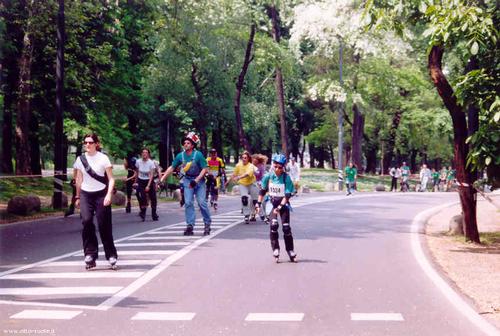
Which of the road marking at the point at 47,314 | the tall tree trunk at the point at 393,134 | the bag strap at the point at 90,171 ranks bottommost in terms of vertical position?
the road marking at the point at 47,314

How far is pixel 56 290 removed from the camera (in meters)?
9.09

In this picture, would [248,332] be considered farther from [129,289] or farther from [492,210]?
[492,210]

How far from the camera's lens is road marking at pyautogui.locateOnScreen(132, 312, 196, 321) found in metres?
7.55

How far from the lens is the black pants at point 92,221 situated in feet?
34.9

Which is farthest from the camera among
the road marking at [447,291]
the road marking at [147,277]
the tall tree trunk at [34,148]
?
the tall tree trunk at [34,148]

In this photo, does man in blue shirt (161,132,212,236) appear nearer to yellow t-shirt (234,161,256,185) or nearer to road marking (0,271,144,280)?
yellow t-shirt (234,161,256,185)

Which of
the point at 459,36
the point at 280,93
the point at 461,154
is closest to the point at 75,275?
the point at 459,36

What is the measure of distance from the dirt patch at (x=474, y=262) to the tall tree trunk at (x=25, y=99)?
14.6 metres

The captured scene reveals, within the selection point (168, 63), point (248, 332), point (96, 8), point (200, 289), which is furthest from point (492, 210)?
point (168, 63)

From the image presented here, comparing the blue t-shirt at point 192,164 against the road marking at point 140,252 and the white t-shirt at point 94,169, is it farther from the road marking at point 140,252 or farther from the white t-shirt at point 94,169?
the white t-shirt at point 94,169

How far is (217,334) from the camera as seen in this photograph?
272 inches

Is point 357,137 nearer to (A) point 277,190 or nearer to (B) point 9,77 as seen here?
(B) point 9,77

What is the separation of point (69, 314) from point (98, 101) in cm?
2707

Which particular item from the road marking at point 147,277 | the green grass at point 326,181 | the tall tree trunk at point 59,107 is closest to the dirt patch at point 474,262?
the road marking at point 147,277
